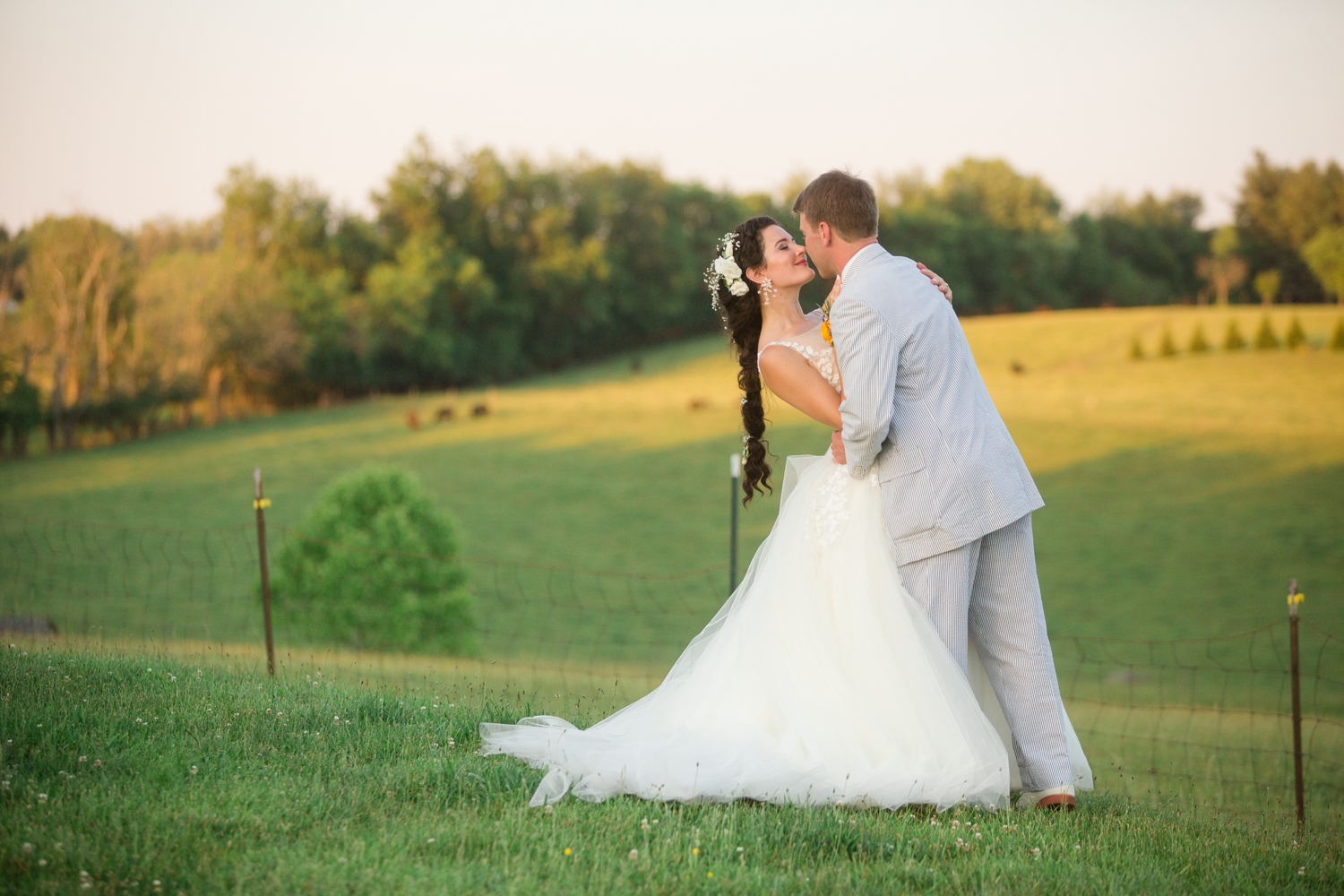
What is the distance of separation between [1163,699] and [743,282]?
14.9m

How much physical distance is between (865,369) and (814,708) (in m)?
1.36

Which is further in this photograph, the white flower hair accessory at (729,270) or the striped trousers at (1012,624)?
the white flower hair accessory at (729,270)

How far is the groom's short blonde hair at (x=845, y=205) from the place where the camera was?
4.08m

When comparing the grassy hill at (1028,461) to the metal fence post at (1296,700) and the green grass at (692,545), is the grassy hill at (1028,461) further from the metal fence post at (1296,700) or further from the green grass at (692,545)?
the metal fence post at (1296,700)

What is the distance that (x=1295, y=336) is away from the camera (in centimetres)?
4312

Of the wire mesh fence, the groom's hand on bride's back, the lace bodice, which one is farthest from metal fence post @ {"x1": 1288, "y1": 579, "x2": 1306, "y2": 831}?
the lace bodice

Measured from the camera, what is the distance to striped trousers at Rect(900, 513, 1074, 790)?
13.3 feet

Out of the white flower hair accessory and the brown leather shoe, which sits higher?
the white flower hair accessory

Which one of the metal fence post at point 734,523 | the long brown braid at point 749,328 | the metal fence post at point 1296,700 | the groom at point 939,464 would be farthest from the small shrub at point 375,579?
the groom at point 939,464

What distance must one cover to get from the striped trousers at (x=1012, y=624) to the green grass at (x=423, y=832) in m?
0.28

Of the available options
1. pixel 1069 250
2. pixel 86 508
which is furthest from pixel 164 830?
pixel 1069 250

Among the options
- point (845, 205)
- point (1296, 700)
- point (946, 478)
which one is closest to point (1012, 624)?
point (946, 478)

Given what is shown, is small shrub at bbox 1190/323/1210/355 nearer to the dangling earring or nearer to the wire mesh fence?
the wire mesh fence

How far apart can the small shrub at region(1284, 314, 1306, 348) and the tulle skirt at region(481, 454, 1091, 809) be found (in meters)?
46.5
